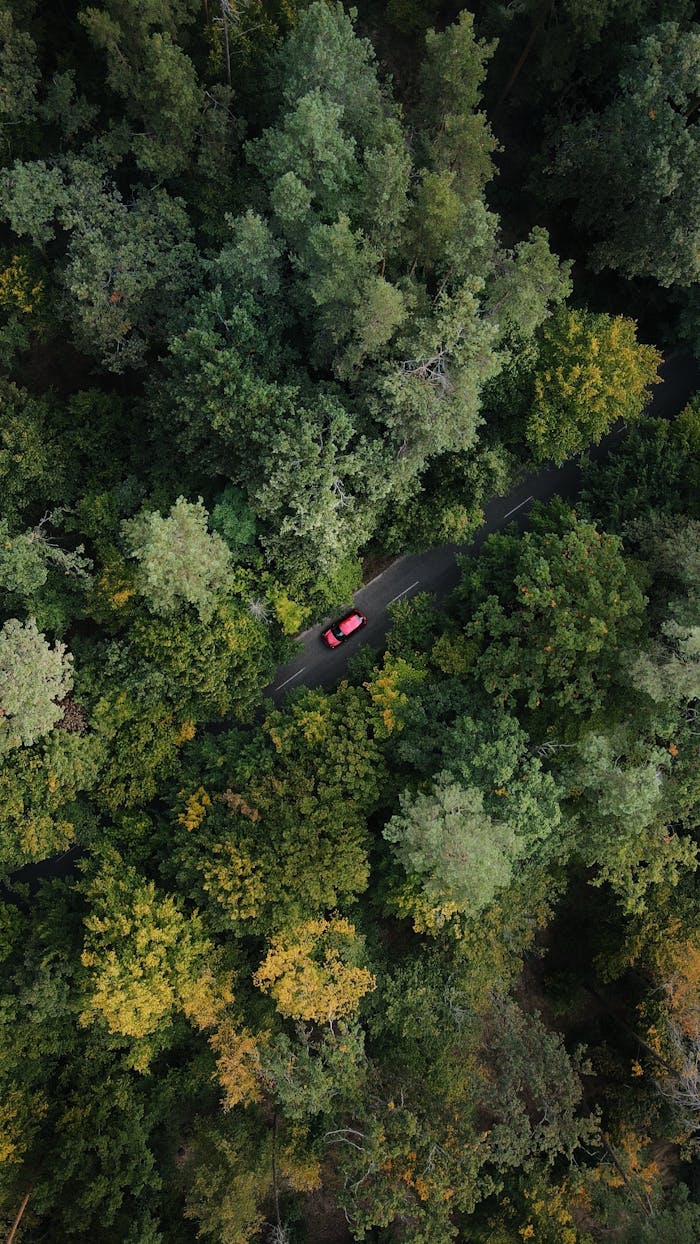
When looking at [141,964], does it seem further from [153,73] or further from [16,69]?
[16,69]

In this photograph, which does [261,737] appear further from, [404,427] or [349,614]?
[404,427]

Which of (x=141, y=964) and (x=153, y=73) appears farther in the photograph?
(x=141, y=964)

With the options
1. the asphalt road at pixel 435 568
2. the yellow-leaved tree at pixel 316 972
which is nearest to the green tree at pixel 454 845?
the yellow-leaved tree at pixel 316 972

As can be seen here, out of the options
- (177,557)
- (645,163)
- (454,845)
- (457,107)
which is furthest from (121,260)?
(454,845)

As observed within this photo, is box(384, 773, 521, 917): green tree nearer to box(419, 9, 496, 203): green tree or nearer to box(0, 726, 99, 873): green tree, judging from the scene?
box(0, 726, 99, 873): green tree

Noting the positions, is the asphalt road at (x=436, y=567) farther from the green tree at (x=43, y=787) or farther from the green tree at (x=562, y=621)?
the green tree at (x=43, y=787)

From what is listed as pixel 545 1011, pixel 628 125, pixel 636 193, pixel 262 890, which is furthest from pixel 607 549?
pixel 545 1011

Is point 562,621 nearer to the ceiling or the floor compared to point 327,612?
nearer to the floor
